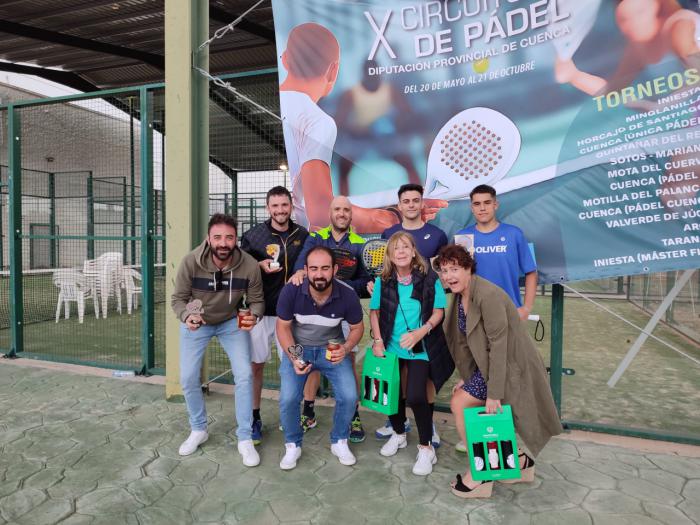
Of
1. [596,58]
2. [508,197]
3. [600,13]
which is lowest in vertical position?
[508,197]

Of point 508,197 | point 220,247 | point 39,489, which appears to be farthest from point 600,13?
point 39,489

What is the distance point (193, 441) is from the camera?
10.4ft

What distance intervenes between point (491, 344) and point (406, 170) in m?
1.63

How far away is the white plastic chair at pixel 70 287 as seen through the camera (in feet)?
25.1

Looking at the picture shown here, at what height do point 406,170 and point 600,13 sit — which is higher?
point 600,13

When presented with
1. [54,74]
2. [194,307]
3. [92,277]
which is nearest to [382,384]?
[194,307]

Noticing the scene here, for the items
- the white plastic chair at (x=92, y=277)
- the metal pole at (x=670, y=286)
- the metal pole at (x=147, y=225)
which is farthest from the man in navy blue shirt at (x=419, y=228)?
the white plastic chair at (x=92, y=277)

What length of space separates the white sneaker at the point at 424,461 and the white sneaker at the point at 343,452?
392 millimetres

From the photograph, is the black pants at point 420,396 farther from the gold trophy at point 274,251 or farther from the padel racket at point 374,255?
the gold trophy at point 274,251

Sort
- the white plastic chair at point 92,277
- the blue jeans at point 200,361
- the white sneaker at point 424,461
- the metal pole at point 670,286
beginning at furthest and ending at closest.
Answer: the white plastic chair at point 92,277, the metal pole at point 670,286, the blue jeans at point 200,361, the white sneaker at point 424,461

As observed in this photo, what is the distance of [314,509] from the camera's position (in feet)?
8.08

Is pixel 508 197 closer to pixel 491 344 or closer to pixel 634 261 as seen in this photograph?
pixel 634 261

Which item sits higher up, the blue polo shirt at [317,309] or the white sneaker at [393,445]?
the blue polo shirt at [317,309]

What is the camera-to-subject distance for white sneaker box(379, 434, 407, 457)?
121 inches
